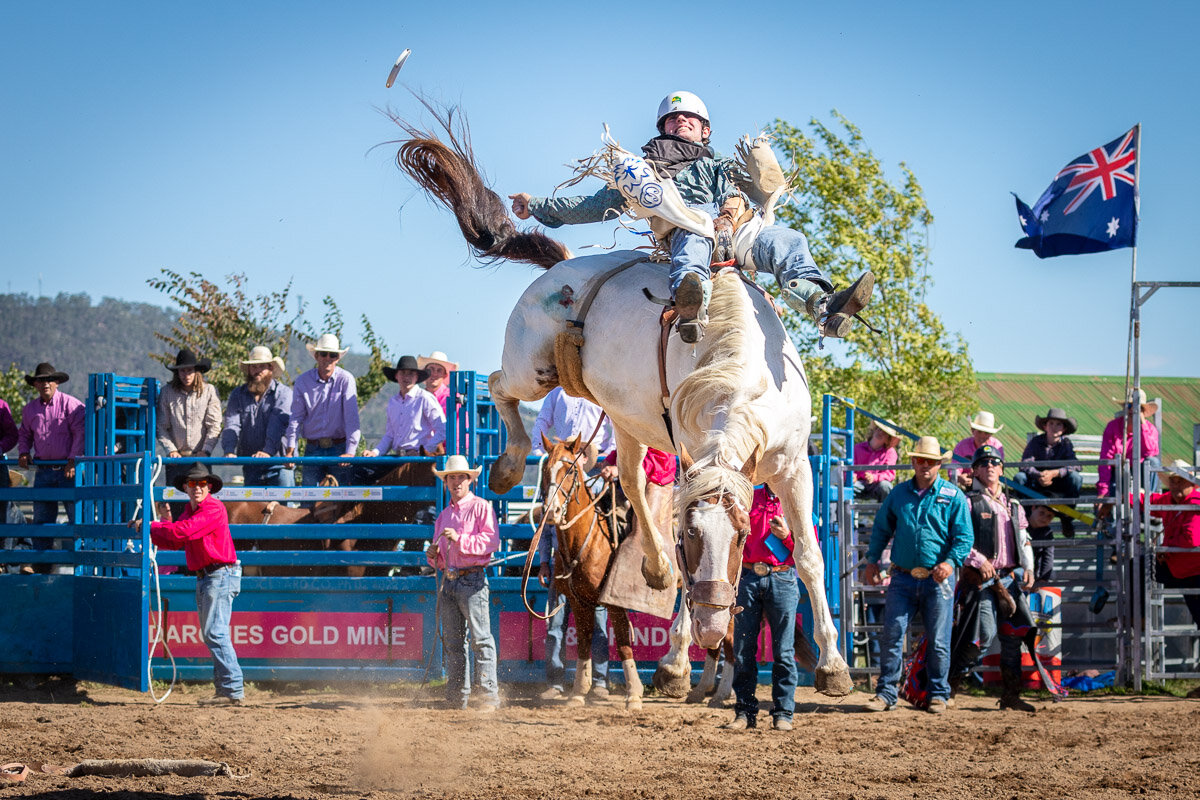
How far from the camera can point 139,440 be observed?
429 inches

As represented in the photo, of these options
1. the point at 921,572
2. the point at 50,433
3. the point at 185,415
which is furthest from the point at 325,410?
the point at 921,572

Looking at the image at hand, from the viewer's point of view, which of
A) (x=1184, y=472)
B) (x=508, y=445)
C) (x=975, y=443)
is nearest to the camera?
(x=508, y=445)

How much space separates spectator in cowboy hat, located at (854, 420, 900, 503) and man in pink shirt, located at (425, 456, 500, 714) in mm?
3557

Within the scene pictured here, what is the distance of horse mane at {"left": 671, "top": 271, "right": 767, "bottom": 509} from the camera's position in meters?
4.61

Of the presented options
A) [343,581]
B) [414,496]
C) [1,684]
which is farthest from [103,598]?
[414,496]

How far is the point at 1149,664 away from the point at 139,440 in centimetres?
880

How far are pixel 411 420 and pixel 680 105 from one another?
5415 millimetres

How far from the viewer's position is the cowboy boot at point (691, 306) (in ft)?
16.1

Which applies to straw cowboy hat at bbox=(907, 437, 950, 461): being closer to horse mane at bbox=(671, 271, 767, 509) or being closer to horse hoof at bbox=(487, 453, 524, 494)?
horse hoof at bbox=(487, 453, 524, 494)

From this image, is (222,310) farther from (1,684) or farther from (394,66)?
(394,66)

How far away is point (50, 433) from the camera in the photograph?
1073 centimetres

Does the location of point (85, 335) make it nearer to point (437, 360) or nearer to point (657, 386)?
point (437, 360)

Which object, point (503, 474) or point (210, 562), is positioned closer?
point (503, 474)

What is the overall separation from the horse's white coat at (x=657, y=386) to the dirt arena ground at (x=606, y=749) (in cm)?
111
